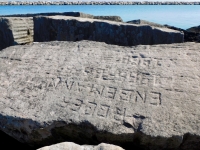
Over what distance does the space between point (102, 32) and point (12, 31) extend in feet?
4.20

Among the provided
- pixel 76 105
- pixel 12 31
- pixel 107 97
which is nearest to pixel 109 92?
pixel 107 97

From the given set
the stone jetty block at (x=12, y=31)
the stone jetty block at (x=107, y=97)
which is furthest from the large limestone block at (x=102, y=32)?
the stone jetty block at (x=107, y=97)

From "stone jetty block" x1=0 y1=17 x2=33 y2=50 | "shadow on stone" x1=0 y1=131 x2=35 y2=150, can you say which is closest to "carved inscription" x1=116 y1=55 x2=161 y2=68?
"shadow on stone" x1=0 y1=131 x2=35 y2=150

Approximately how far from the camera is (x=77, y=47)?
247cm

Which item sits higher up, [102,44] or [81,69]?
[102,44]

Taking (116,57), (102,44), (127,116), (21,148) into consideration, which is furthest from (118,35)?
(21,148)

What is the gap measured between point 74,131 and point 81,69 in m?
0.61

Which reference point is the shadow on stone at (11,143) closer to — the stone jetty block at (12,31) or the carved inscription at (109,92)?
the carved inscription at (109,92)

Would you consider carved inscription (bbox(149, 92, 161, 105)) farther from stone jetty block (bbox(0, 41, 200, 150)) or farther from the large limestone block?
the large limestone block

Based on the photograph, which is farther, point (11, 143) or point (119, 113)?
point (11, 143)

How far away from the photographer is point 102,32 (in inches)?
114

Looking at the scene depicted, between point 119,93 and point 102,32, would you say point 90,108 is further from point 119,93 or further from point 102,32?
point 102,32

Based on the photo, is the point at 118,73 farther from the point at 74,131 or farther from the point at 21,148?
the point at 21,148

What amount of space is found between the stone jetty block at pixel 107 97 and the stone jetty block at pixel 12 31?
3.07ft
